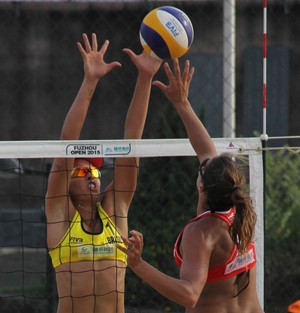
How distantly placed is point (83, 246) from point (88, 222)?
0.14 m

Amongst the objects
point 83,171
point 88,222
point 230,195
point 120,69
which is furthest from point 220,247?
point 120,69

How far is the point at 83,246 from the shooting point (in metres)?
4.56

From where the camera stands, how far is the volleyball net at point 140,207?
4980mm

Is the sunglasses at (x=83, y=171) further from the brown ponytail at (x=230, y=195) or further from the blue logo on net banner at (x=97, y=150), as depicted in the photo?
the brown ponytail at (x=230, y=195)

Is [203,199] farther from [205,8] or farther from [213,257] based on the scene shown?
[205,8]

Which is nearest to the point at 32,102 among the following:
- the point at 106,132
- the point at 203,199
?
the point at 106,132

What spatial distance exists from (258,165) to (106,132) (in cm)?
553

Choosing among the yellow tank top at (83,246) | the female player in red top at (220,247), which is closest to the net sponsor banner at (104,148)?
the yellow tank top at (83,246)

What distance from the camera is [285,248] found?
25.5ft

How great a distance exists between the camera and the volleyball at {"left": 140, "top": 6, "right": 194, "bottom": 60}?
4.72 meters

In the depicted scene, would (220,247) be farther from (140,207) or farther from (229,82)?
(140,207)

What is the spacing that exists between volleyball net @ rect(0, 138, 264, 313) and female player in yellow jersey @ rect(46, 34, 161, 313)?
272 mm

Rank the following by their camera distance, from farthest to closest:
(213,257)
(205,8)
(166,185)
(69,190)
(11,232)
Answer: (205,8)
(11,232)
(166,185)
(69,190)
(213,257)

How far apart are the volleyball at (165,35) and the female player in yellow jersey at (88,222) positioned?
87 mm
